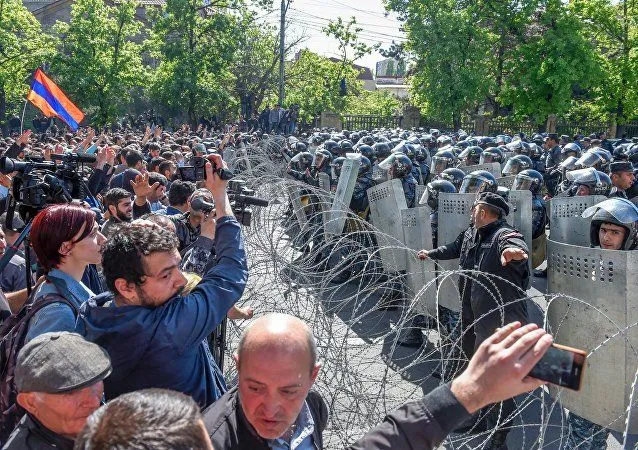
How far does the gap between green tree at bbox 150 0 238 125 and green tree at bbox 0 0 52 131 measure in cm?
512

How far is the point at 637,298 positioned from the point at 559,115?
2824 cm

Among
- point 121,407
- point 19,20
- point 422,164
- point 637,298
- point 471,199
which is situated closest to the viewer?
point 121,407

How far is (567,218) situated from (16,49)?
2565 centimetres

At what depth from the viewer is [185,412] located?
1421 millimetres

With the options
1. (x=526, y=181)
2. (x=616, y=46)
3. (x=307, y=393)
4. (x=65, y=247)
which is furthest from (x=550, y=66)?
(x=307, y=393)

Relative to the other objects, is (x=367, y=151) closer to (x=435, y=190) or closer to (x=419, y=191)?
(x=419, y=191)

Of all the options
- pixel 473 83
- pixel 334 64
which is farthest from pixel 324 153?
pixel 334 64

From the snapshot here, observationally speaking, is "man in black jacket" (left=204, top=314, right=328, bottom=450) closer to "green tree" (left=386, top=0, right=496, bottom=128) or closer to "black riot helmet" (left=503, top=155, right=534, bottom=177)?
"black riot helmet" (left=503, top=155, right=534, bottom=177)

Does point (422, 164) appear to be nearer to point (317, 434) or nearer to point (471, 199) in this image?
point (471, 199)

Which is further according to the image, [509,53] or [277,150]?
[509,53]

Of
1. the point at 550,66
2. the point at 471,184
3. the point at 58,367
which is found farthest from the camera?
the point at 550,66

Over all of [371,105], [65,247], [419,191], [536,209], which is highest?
[371,105]

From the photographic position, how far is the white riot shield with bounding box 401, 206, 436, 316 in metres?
6.54

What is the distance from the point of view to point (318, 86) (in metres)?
38.8
